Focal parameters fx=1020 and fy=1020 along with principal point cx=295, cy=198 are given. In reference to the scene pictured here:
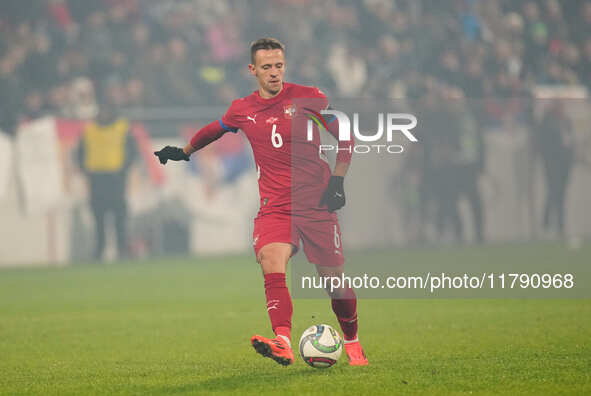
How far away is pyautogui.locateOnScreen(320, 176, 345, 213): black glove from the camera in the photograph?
5.82 m

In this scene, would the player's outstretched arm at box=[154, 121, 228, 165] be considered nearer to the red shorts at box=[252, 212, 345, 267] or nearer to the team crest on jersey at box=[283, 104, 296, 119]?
the team crest on jersey at box=[283, 104, 296, 119]

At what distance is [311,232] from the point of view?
5945 mm

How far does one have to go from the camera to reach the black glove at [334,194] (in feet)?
19.1

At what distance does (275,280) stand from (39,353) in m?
2.21

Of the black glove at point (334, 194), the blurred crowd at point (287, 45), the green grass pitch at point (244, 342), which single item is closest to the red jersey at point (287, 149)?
the black glove at point (334, 194)

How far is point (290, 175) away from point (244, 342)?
189cm

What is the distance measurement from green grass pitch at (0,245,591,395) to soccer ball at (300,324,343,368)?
0.07 m

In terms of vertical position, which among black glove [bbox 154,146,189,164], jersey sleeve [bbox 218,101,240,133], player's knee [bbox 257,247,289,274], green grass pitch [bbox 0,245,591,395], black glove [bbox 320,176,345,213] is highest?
jersey sleeve [bbox 218,101,240,133]

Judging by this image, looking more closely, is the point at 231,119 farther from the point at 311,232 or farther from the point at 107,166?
the point at 107,166

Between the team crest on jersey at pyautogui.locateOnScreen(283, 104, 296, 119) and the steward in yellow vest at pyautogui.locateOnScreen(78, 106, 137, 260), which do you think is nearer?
the team crest on jersey at pyautogui.locateOnScreen(283, 104, 296, 119)

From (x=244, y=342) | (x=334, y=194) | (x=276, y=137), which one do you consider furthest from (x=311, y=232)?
(x=244, y=342)

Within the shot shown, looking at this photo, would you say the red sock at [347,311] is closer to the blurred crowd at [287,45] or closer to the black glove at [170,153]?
the black glove at [170,153]

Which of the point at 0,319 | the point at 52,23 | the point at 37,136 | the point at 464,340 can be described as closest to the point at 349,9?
the point at 52,23

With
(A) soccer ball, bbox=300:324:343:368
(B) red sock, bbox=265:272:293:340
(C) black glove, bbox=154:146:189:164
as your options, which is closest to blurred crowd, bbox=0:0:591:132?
(C) black glove, bbox=154:146:189:164
